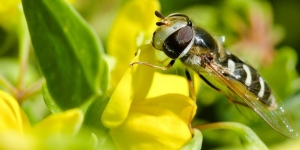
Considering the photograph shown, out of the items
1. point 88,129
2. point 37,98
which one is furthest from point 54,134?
point 37,98

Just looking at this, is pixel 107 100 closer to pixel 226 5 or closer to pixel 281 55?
pixel 281 55

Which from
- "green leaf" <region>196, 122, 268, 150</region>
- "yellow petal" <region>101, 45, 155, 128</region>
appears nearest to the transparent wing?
"green leaf" <region>196, 122, 268, 150</region>

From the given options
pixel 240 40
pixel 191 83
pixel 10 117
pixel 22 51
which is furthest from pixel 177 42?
pixel 240 40

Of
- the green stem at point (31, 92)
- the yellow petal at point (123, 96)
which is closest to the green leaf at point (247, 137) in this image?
the yellow petal at point (123, 96)

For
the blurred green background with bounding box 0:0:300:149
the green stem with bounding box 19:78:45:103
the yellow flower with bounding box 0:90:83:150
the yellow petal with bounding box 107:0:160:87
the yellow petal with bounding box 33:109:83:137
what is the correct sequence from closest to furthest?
the yellow flower with bounding box 0:90:83:150
the yellow petal with bounding box 33:109:83:137
the green stem with bounding box 19:78:45:103
the yellow petal with bounding box 107:0:160:87
the blurred green background with bounding box 0:0:300:149

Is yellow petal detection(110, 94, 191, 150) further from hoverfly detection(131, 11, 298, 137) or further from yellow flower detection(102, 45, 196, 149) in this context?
hoverfly detection(131, 11, 298, 137)

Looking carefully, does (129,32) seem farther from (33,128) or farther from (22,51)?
(33,128)

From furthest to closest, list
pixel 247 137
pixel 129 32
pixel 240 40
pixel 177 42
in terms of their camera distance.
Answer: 1. pixel 240 40
2. pixel 129 32
3. pixel 177 42
4. pixel 247 137
